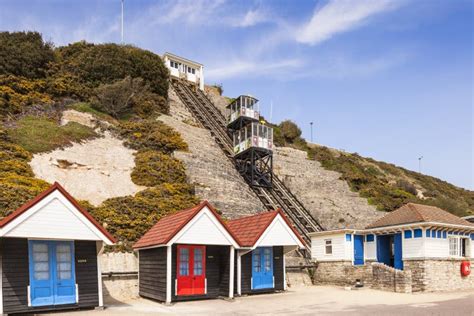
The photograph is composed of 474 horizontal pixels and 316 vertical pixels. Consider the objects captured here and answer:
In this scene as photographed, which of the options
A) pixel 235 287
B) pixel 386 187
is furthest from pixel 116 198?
pixel 386 187

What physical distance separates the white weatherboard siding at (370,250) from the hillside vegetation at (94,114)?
10554mm

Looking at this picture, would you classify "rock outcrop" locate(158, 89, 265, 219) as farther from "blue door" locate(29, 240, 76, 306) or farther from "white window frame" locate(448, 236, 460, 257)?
"blue door" locate(29, 240, 76, 306)

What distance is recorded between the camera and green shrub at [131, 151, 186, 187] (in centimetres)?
3002

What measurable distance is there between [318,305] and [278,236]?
452 cm

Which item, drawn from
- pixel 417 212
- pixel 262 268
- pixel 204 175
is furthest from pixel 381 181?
pixel 262 268

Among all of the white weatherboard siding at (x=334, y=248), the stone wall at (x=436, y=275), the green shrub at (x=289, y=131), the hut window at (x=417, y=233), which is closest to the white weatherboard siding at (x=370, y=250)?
the white weatherboard siding at (x=334, y=248)

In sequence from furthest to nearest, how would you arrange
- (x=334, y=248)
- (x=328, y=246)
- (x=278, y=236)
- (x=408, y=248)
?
(x=328, y=246), (x=334, y=248), (x=408, y=248), (x=278, y=236)

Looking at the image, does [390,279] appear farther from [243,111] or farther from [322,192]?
[243,111]

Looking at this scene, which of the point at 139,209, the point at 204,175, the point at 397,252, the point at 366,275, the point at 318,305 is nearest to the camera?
the point at 318,305

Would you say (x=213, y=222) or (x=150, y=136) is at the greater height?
(x=150, y=136)

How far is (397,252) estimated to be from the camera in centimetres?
2445

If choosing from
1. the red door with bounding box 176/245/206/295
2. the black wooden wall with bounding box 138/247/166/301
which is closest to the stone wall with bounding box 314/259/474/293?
the red door with bounding box 176/245/206/295

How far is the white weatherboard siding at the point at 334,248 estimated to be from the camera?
84.8 ft

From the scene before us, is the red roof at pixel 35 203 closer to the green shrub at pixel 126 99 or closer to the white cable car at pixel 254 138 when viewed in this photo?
the white cable car at pixel 254 138
